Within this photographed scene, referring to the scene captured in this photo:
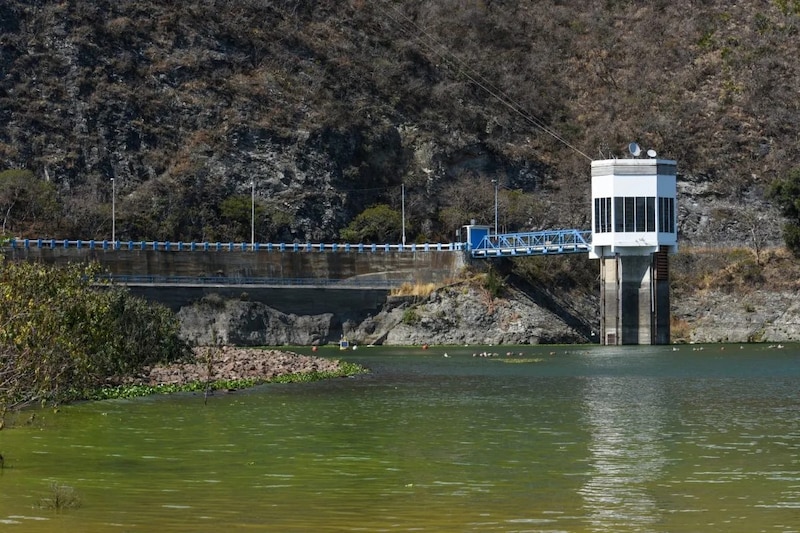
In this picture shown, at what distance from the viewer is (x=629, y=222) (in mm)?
104938

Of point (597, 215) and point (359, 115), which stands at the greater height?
point (359, 115)

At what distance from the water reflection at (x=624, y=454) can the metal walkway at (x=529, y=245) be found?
1836 inches

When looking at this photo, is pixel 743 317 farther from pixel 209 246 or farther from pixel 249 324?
pixel 209 246

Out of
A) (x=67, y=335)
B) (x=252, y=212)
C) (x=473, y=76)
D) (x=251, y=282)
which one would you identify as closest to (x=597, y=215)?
(x=251, y=282)

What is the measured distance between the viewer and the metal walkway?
10844cm

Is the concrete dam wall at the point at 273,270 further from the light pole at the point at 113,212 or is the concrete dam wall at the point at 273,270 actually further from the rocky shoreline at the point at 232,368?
the rocky shoreline at the point at 232,368

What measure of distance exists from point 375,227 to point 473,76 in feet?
102

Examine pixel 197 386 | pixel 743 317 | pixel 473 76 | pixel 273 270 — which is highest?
pixel 473 76

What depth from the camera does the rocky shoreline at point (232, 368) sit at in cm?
6209

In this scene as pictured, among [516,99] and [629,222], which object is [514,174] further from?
[629,222]

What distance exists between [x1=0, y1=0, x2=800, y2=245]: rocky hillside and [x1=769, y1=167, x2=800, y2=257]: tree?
13.5m

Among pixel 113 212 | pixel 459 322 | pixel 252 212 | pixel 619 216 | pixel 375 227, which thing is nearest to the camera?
pixel 619 216

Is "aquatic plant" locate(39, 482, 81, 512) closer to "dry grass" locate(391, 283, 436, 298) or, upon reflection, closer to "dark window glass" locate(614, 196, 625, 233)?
"dark window glass" locate(614, 196, 625, 233)

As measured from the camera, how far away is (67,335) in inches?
1677
